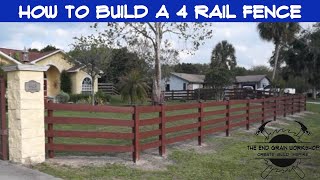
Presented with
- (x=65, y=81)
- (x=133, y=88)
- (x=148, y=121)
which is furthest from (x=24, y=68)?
(x=65, y=81)

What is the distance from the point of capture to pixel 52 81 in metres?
35.6

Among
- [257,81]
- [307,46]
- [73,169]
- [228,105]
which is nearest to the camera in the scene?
[73,169]

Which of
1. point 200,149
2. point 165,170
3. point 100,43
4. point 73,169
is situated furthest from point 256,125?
point 100,43

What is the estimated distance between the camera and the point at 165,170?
305 inches

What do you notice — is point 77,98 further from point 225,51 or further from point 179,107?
point 225,51

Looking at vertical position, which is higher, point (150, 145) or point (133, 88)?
point (133, 88)

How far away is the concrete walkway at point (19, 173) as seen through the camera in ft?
21.2

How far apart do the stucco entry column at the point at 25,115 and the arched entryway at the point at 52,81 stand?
28.4 meters


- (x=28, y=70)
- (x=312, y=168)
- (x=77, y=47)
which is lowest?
(x=312, y=168)

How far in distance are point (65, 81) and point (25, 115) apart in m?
28.7

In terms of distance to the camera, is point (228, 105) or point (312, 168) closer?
point (312, 168)

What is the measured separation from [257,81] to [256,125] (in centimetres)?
5548

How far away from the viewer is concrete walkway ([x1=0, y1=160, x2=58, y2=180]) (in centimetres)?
647

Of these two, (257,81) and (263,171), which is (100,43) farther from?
(257,81)
